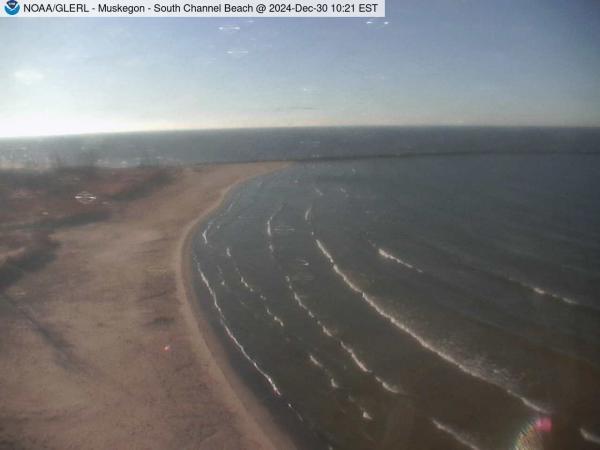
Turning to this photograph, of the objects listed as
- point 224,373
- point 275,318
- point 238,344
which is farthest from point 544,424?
point 275,318

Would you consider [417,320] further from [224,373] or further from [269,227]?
[269,227]

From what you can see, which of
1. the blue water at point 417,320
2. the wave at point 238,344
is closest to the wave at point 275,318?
the blue water at point 417,320

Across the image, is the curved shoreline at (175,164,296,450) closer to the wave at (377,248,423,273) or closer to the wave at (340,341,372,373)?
the wave at (340,341,372,373)

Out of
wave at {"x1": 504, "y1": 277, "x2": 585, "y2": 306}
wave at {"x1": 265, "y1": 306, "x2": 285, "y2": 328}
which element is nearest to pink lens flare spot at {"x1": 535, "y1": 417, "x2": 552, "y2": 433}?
wave at {"x1": 504, "y1": 277, "x2": 585, "y2": 306}

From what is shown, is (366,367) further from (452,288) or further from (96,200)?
(96,200)

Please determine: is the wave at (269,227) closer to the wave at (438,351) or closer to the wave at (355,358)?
the wave at (438,351)

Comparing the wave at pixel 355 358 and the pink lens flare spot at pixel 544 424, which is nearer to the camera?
the pink lens flare spot at pixel 544 424
